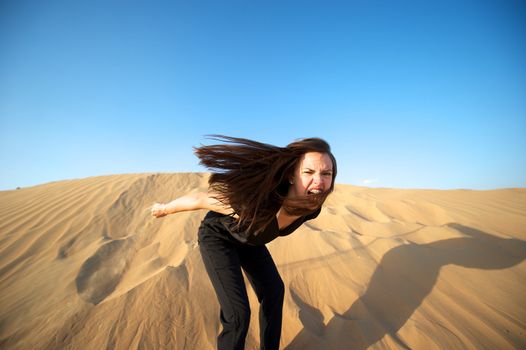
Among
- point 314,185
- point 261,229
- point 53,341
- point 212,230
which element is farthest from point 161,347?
point 314,185

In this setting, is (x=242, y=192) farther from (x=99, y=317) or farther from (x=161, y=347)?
(x=99, y=317)

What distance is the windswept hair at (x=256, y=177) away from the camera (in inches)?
68.5

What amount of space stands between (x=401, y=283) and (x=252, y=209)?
2.07 metres

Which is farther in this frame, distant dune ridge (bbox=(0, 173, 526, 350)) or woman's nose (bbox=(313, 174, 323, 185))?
distant dune ridge (bbox=(0, 173, 526, 350))

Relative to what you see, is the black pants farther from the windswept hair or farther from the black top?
the windswept hair

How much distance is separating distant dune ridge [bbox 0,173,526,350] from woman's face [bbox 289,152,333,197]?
1.30 metres

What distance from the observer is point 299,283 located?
275cm

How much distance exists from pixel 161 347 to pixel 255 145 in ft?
5.92

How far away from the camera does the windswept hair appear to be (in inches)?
68.5

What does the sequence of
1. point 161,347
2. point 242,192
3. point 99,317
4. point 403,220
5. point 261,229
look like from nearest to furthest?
point 261,229, point 242,192, point 161,347, point 99,317, point 403,220

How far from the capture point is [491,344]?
1891 millimetres

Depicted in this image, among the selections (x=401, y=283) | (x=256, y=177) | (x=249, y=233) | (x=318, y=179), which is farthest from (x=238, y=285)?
(x=401, y=283)

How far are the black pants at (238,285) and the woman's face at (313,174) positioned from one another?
636mm

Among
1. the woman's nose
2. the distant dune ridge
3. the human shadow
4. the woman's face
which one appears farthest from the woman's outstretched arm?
the human shadow
